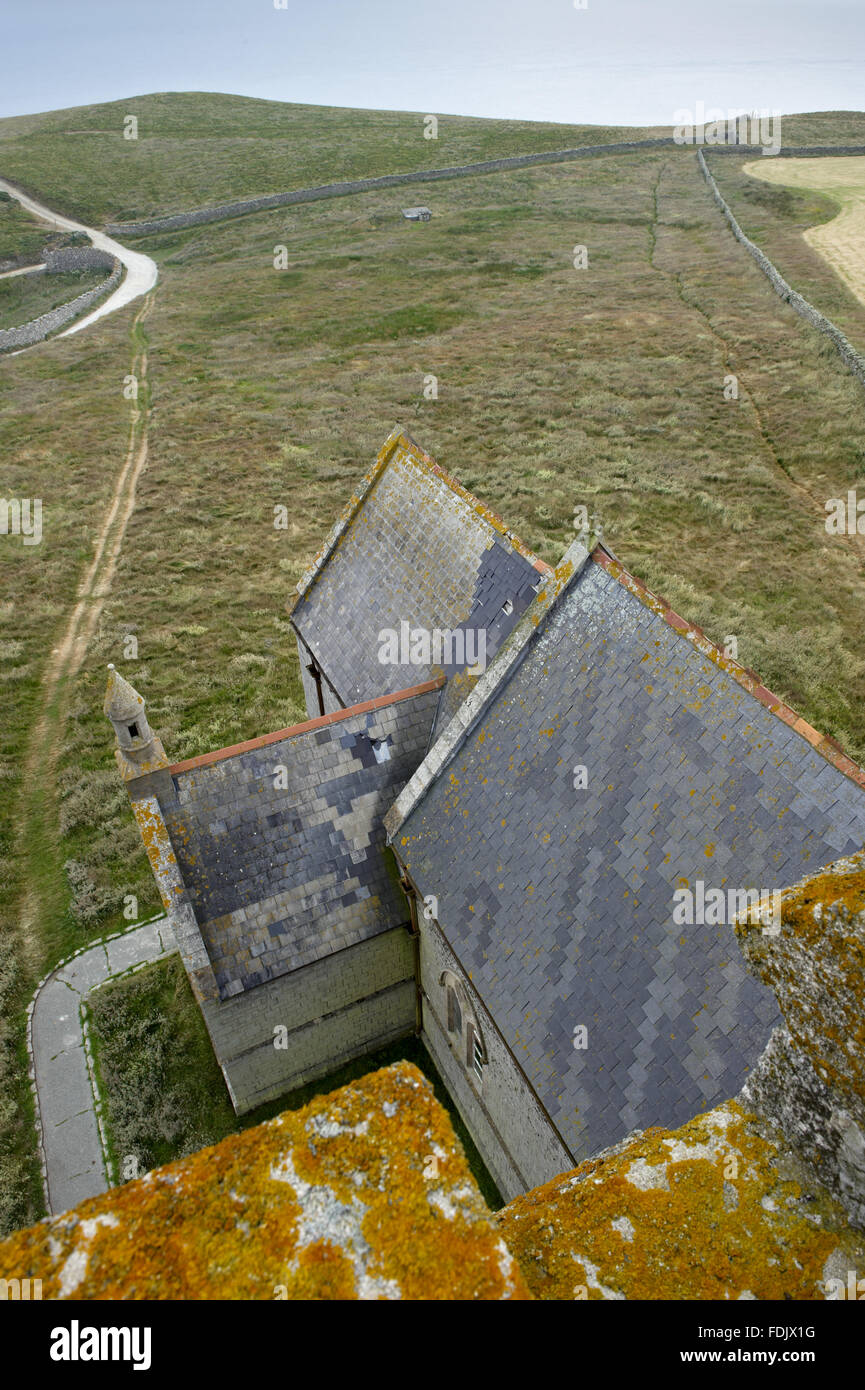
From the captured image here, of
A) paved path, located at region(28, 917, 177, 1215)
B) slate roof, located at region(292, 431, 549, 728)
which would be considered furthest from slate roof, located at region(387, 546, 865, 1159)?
paved path, located at region(28, 917, 177, 1215)

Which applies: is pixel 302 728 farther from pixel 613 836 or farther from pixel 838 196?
pixel 838 196

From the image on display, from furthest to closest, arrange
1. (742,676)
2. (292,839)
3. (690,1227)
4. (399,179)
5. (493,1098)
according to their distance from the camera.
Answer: (399,179), (292,839), (493,1098), (742,676), (690,1227)

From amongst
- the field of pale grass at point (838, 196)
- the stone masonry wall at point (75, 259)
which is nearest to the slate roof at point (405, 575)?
the field of pale grass at point (838, 196)

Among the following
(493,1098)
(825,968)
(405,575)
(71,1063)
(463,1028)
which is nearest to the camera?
(825,968)

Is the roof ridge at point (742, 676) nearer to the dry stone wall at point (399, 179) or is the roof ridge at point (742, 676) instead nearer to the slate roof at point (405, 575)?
the slate roof at point (405, 575)

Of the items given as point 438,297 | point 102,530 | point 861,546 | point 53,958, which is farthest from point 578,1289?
point 438,297

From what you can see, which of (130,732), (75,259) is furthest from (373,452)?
(75,259)

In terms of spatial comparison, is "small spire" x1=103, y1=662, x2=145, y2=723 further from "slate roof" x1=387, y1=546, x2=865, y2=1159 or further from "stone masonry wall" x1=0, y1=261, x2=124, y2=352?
"stone masonry wall" x1=0, y1=261, x2=124, y2=352
